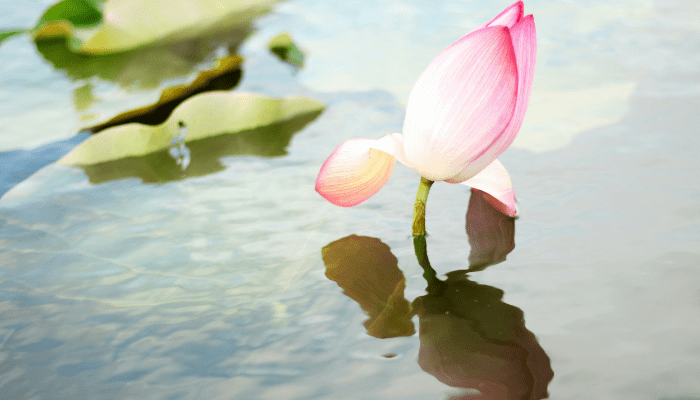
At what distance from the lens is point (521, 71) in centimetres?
29

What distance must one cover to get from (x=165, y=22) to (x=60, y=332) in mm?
545

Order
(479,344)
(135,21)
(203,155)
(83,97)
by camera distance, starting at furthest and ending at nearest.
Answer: (135,21), (83,97), (203,155), (479,344)

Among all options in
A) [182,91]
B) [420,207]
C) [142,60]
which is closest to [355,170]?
[420,207]

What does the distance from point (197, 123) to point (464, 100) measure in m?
0.31

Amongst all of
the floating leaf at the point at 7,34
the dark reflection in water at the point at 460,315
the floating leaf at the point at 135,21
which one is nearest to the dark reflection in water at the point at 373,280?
the dark reflection in water at the point at 460,315

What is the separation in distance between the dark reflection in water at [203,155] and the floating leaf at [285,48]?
0.17 meters

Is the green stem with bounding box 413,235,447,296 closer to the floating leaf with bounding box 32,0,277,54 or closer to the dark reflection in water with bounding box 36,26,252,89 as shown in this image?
the dark reflection in water with bounding box 36,26,252,89

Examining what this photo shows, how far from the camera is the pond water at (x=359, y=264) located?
0.90 ft

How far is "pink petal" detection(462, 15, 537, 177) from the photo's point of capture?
285 mm

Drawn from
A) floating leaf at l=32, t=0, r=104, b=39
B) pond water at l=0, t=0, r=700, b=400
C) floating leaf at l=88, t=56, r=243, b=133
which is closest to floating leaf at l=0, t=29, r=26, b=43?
floating leaf at l=32, t=0, r=104, b=39

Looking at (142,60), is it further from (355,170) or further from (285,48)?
(355,170)

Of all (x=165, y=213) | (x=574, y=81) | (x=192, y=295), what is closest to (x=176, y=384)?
(x=192, y=295)

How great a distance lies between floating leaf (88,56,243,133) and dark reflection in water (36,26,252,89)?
4 cm

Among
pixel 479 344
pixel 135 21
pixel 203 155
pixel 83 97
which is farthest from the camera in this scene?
pixel 135 21
